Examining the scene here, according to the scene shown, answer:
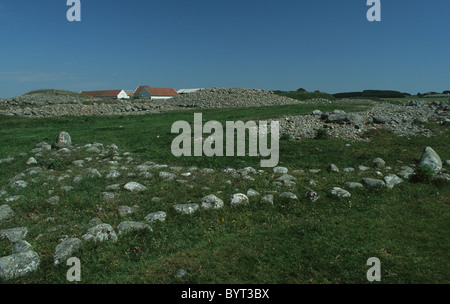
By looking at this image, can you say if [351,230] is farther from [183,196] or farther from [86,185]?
[86,185]

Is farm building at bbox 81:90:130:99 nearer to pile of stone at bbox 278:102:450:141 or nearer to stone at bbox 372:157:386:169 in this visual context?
pile of stone at bbox 278:102:450:141

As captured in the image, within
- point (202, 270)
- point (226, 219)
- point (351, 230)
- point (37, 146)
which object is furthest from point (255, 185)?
point (37, 146)

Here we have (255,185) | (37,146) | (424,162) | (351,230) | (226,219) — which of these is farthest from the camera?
(37,146)

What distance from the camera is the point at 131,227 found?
6457mm

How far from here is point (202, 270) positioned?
5.08 m

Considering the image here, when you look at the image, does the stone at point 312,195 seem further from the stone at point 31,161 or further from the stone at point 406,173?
the stone at point 31,161

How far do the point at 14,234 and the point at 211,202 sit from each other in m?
4.50

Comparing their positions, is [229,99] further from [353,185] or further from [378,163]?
[353,185]

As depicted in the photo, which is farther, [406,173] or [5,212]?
[406,173]

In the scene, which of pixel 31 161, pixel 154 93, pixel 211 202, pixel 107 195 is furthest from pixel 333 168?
pixel 154 93

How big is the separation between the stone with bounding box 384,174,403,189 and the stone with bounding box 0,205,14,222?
415 inches

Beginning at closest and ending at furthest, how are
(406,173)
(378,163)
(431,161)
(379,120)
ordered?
(406,173) < (431,161) < (378,163) < (379,120)

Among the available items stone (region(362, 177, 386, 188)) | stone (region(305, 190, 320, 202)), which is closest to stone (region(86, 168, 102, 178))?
stone (region(305, 190, 320, 202))
